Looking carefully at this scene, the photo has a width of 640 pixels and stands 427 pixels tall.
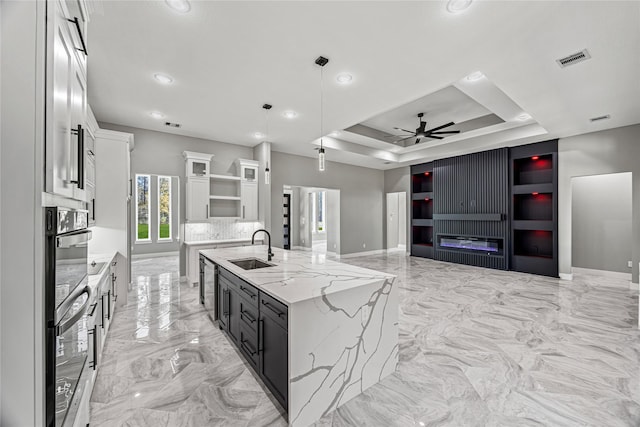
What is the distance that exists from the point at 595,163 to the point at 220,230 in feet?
25.5

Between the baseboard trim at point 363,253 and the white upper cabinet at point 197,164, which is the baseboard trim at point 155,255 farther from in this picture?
the baseboard trim at point 363,253

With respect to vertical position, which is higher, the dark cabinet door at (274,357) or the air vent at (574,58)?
the air vent at (574,58)

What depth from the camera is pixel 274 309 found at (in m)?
1.83

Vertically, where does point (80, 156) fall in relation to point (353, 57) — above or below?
below

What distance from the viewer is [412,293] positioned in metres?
4.68

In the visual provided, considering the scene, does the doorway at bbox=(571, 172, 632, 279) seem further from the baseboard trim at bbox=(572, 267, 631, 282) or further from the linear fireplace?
the linear fireplace

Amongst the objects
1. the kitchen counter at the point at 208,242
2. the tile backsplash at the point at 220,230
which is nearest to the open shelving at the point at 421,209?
the tile backsplash at the point at 220,230

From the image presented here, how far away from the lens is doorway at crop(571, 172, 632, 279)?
5.83 metres

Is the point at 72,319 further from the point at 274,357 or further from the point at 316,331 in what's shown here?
the point at 316,331

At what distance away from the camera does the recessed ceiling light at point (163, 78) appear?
326cm

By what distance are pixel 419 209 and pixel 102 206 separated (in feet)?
26.6

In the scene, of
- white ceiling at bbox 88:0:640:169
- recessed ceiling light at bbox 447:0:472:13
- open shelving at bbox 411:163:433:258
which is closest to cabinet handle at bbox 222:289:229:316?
white ceiling at bbox 88:0:640:169

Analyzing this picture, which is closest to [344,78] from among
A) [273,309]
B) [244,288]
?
[244,288]

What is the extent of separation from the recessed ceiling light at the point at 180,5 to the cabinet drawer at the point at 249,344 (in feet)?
8.86
